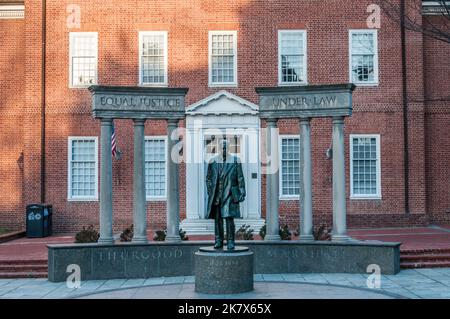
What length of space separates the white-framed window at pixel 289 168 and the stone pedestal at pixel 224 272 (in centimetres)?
1167

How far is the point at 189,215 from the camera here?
22984 millimetres

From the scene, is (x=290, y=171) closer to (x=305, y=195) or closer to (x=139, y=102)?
(x=305, y=195)

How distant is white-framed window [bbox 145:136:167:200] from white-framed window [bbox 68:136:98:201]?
1922mm

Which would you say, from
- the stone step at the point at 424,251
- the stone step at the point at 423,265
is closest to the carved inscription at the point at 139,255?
the stone step at the point at 423,265

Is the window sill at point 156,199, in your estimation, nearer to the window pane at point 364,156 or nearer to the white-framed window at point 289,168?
the white-framed window at point 289,168

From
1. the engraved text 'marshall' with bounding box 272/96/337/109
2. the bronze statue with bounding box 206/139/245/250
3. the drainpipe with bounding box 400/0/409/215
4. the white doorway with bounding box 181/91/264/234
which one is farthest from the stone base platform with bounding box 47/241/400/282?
the drainpipe with bounding box 400/0/409/215

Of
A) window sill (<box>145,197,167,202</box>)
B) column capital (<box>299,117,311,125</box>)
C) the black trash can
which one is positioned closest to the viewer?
column capital (<box>299,117,311,125</box>)

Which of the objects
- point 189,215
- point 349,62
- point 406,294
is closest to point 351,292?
point 406,294

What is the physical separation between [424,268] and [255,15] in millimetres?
11970

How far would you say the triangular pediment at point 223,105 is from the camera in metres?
23.0

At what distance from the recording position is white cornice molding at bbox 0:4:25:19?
2484 centimetres

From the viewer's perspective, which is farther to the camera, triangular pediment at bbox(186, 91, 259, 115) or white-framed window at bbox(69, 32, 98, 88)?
white-framed window at bbox(69, 32, 98, 88)

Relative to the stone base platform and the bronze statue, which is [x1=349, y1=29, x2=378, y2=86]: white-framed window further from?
the bronze statue

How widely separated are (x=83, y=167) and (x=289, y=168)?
25.1 feet
